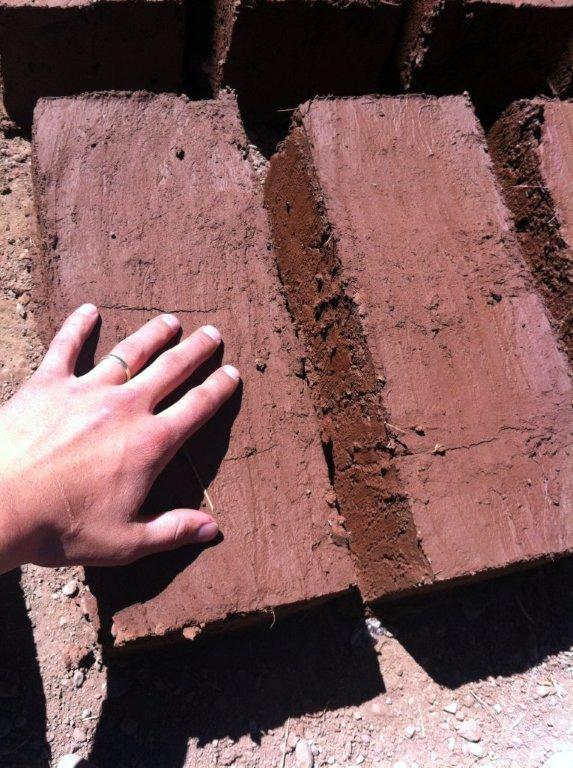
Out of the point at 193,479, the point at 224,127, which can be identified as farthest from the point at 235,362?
the point at 224,127

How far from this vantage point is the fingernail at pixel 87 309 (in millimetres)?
1841

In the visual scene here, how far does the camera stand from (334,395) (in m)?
2.28

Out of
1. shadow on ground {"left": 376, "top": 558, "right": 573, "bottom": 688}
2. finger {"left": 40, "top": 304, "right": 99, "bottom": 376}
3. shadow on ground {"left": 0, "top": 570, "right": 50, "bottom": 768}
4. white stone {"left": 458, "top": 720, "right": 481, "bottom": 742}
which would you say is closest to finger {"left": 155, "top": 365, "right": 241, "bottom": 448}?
finger {"left": 40, "top": 304, "right": 99, "bottom": 376}

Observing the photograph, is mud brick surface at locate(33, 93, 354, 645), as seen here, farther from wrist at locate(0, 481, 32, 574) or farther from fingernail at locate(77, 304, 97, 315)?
wrist at locate(0, 481, 32, 574)

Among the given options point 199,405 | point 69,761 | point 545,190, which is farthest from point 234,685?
point 545,190

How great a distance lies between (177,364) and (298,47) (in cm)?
173

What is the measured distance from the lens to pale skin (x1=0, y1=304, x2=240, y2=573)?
61.0 inches

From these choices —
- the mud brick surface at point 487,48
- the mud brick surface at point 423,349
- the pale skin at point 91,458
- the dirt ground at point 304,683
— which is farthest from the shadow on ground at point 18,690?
the mud brick surface at point 487,48

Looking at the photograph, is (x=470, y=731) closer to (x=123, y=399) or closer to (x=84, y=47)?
(x=123, y=399)

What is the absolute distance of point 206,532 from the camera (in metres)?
1.73

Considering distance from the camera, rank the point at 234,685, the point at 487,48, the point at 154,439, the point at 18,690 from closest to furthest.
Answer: the point at 154,439 < the point at 18,690 < the point at 234,685 < the point at 487,48

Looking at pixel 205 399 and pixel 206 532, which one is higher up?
pixel 205 399

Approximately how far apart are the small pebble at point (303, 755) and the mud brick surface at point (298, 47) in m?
2.57

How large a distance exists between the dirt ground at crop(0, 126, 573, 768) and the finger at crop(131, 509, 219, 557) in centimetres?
69
